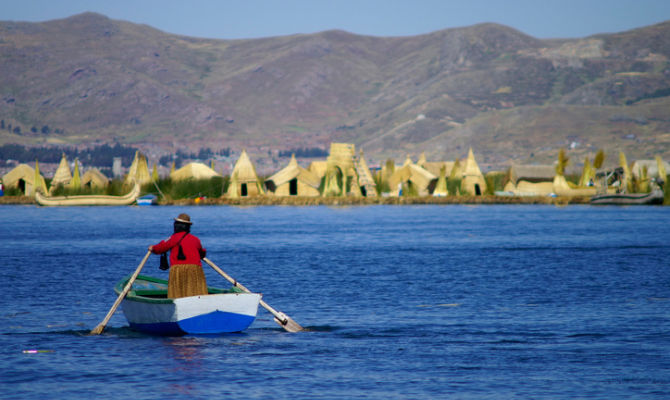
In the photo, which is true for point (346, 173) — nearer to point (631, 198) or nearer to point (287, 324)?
point (631, 198)

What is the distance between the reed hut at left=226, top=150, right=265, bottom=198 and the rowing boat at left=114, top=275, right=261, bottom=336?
10078 centimetres

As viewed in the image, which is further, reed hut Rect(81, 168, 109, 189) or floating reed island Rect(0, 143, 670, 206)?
reed hut Rect(81, 168, 109, 189)

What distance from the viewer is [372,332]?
1027 inches

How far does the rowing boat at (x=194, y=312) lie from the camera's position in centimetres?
2386

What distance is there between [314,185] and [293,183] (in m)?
3.12

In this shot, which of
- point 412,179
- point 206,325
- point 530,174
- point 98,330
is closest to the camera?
point 206,325

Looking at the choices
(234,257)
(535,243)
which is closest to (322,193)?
(535,243)

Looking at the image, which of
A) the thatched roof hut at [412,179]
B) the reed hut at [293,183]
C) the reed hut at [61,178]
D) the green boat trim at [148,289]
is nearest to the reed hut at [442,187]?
the thatched roof hut at [412,179]

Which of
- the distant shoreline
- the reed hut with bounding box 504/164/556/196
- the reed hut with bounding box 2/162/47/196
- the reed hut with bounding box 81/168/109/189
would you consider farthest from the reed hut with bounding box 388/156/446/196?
the reed hut with bounding box 2/162/47/196

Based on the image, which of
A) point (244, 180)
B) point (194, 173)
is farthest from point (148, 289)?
point (194, 173)

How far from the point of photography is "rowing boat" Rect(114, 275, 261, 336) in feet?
78.3

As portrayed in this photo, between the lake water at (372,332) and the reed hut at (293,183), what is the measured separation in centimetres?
8153

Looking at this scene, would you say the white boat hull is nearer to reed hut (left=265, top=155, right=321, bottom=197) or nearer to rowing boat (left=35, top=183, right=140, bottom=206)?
rowing boat (left=35, top=183, right=140, bottom=206)

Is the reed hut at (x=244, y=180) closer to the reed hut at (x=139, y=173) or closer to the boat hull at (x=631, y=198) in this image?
the reed hut at (x=139, y=173)
